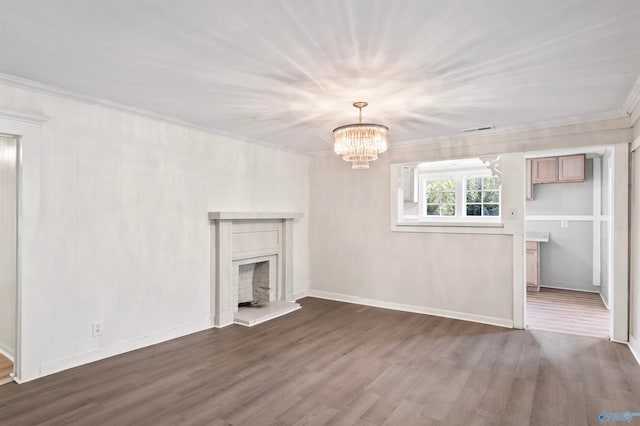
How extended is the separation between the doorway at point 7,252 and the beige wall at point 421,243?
370cm

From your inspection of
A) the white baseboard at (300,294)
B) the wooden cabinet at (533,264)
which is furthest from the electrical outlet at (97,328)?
the wooden cabinet at (533,264)

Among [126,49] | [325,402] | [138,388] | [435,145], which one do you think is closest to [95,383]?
[138,388]

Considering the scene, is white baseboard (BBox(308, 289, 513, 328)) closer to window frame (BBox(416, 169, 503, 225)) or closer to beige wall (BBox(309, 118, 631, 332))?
beige wall (BBox(309, 118, 631, 332))

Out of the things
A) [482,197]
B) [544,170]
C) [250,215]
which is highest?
[544,170]

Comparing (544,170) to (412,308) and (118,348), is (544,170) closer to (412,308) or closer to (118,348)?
(412,308)

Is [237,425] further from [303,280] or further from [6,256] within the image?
[303,280]

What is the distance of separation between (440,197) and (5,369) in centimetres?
608

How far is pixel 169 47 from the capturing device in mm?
2178

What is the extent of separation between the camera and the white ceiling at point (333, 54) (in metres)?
1.79

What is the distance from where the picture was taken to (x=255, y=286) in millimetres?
5195

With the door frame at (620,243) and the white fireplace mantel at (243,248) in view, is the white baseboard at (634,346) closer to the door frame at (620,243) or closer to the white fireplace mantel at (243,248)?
the door frame at (620,243)

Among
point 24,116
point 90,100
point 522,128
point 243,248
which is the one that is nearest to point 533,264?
Result: point 522,128

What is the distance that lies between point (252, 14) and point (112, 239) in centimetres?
249

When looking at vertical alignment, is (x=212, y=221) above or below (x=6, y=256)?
above
